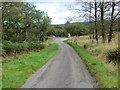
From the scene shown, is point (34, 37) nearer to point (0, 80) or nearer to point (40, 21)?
point (40, 21)

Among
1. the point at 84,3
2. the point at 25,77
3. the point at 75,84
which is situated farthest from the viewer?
the point at 84,3

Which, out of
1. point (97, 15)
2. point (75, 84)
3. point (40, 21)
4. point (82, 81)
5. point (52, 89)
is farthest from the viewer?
point (40, 21)

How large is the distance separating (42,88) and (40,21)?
97.7 ft

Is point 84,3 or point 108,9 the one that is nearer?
point 108,9

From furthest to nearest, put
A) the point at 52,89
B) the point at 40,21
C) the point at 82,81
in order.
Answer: the point at 40,21 < the point at 82,81 < the point at 52,89

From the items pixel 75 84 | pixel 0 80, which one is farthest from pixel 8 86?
pixel 75 84

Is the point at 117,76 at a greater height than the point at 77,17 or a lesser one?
lesser

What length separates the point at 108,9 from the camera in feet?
68.9

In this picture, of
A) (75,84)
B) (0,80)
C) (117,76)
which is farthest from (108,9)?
(0,80)

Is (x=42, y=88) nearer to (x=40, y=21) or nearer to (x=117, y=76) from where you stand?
(x=117, y=76)

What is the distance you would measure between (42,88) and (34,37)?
29.3m

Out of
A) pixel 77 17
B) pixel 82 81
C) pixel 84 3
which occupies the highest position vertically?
pixel 84 3

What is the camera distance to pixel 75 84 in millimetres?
6758

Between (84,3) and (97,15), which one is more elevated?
(84,3)
